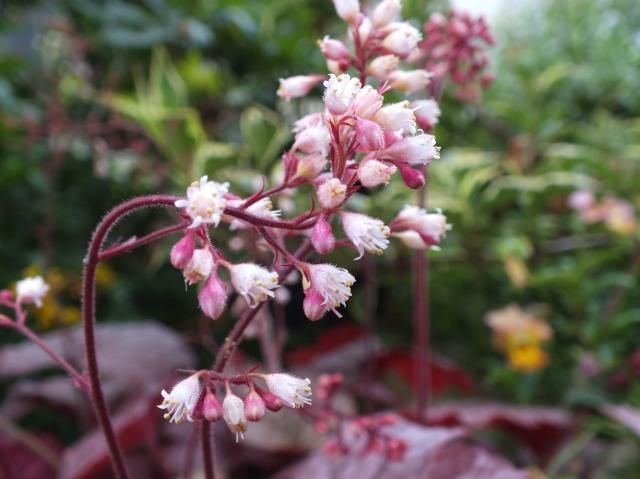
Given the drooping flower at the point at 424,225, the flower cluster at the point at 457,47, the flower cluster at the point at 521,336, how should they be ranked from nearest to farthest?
the drooping flower at the point at 424,225, the flower cluster at the point at 457,47, the flower cluster at the point at 521,336

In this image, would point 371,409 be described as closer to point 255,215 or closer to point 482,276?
point 482,276

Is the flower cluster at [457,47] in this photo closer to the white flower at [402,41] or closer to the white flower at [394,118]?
the white flower at [402,41]

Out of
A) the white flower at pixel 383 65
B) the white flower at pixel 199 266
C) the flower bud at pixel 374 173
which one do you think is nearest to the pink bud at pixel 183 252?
the white flower at pixel 199 266

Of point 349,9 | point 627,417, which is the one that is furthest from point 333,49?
point 627,417

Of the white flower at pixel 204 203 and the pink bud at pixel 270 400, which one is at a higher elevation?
the white flower at pixel 204 203

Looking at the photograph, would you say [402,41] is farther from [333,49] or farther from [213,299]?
[213,299]

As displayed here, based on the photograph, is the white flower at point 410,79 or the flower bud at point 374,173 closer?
the flower bud at point 374,173

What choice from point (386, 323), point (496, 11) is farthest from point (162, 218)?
point (496, 11)
